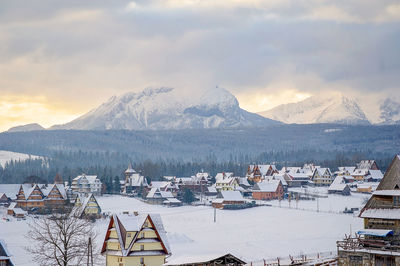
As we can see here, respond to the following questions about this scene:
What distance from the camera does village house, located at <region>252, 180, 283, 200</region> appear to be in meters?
164

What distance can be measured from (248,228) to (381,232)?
66.2 meters

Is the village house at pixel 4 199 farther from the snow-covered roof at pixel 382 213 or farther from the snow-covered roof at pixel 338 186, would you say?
the snow-covered roof at pixel 382 213

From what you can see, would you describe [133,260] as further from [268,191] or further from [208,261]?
[268,191]

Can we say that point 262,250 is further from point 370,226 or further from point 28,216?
point 28,216

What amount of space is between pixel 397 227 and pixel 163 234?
23869 millimetres

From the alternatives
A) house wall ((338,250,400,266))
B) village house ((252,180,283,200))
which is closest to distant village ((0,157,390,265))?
village house ((252,180,283,200))

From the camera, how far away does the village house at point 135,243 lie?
202ft

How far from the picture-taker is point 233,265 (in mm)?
50312

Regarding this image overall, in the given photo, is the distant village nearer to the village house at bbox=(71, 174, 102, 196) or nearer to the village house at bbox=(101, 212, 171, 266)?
the village house at bbox=(71, 174, 102, 196)

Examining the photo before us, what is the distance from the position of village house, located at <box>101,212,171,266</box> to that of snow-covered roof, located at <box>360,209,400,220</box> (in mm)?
20606

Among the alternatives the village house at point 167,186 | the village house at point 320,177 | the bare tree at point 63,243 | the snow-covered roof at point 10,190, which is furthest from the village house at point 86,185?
the bare tree at point 63,243

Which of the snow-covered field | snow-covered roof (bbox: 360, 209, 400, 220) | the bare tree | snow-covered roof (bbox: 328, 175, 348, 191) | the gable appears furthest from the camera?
snow-covered roof (bbox: 328, 175, 348, 191)

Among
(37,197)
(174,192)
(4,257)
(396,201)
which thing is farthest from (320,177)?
(396,201)

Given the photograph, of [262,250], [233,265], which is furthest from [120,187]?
[233,265]
